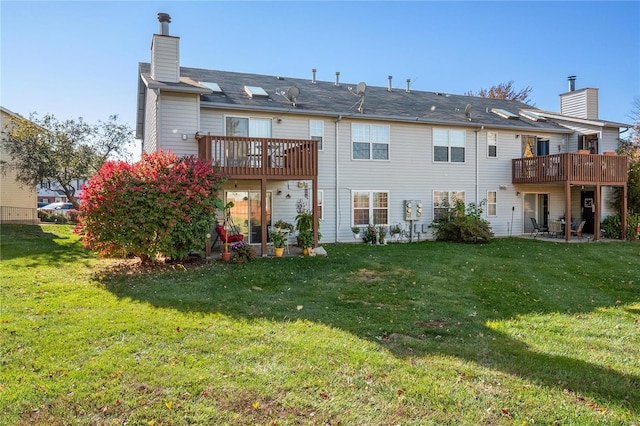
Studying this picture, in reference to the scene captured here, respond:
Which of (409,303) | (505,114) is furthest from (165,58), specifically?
(505,114)

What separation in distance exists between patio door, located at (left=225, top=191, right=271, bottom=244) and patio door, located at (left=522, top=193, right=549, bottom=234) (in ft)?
41.1

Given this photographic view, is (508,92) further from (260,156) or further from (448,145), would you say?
(260,156)

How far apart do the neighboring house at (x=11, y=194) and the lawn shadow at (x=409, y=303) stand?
16255mm

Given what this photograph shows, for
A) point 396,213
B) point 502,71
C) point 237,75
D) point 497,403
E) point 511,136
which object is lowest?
point 497,403

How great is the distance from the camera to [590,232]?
19.2m

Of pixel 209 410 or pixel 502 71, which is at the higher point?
pixel 502 71

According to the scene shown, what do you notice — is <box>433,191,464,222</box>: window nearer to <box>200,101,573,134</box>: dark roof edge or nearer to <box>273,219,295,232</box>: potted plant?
<box>200,101,573,134</box>: dark roof edge

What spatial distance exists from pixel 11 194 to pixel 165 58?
46.1 feet

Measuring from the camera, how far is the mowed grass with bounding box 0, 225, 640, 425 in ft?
11.7

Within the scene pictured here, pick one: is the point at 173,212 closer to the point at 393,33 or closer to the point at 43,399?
the point at 43,399

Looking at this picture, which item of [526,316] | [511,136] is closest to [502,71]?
[511,136]

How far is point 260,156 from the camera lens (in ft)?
40.0

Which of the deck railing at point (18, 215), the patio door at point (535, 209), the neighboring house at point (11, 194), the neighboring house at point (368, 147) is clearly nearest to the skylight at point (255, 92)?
the neighboring house at point (368, 147)

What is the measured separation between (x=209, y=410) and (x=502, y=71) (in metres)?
34.7
